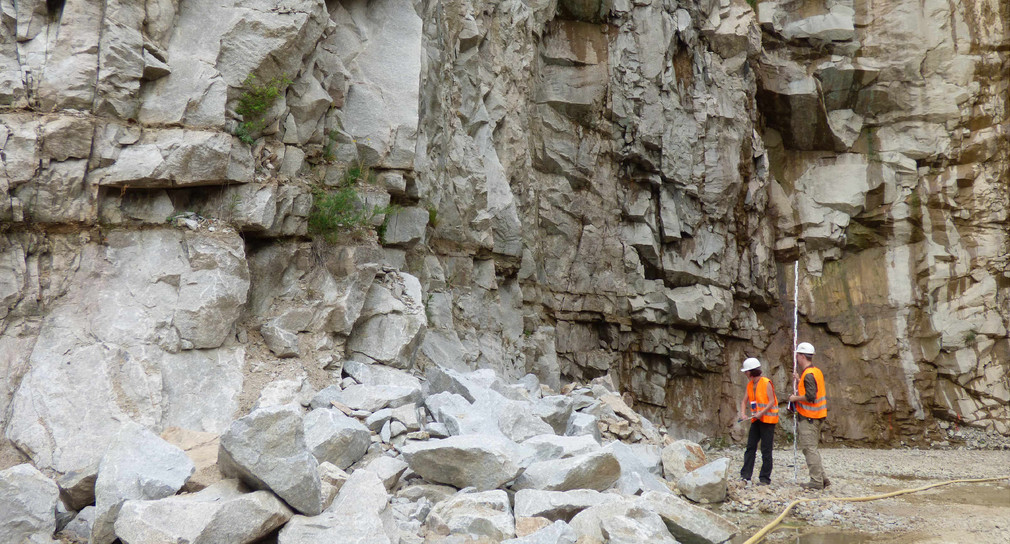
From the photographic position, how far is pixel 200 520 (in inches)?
135

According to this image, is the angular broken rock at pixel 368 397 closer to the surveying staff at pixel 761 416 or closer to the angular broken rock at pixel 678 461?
the angular broken rock at pixel 678 461

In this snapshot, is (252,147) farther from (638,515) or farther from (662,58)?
(662,58)

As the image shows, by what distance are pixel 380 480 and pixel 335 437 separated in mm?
846

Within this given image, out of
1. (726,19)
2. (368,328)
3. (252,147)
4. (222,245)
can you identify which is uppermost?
(726,19)

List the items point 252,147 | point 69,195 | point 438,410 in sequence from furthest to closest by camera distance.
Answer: point 252,147 → point 438,410 → point 69,195

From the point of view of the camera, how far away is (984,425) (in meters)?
16.2

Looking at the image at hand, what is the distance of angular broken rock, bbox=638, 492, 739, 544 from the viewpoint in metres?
4.63

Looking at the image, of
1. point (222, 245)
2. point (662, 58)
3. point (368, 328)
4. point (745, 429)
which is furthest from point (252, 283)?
point (745, 429)

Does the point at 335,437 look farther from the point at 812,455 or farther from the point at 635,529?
the point at 812,455

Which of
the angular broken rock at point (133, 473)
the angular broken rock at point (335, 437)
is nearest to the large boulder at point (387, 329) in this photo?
the angular broken rock at point (335, 437)

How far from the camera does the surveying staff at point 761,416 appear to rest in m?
7.37

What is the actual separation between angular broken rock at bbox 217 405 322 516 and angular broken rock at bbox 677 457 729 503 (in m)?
3.89

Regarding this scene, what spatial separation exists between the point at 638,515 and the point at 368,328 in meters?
3.63

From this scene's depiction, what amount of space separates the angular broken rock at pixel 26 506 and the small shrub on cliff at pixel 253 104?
3.48m
